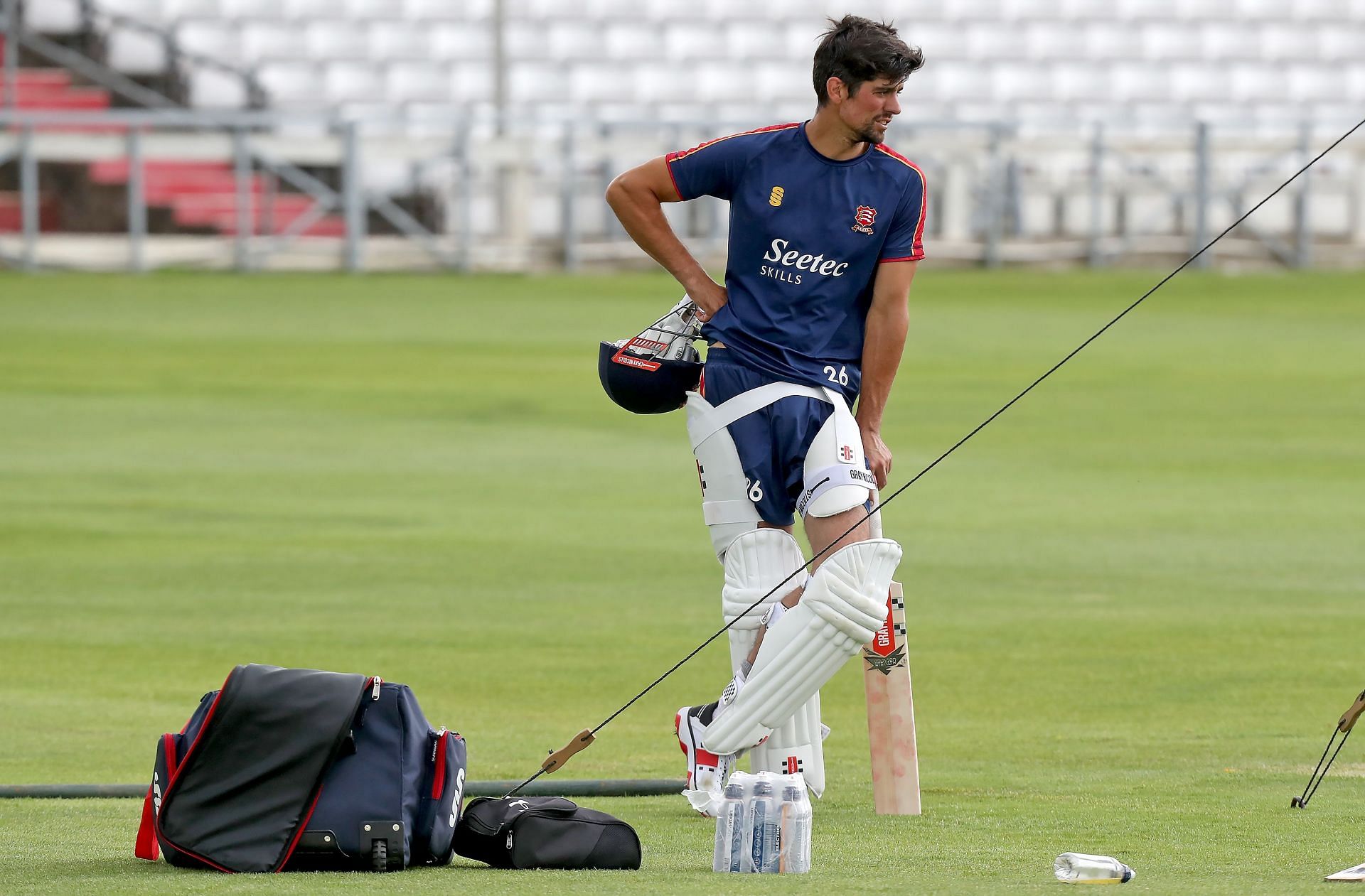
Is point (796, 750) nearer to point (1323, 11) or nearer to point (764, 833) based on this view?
point (764, 833)

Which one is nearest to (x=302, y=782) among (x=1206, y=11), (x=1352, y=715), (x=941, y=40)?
(x=1352, y=715)

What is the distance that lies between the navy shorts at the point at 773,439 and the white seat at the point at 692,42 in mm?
27715

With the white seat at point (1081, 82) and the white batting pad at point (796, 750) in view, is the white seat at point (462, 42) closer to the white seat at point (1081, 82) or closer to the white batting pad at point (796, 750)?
the white seat at point (1081, 82)

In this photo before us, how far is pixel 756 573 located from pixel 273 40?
2801 centimetres

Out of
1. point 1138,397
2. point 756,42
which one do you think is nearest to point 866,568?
point 1138,397

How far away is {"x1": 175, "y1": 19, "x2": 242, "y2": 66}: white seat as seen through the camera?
3097 cm

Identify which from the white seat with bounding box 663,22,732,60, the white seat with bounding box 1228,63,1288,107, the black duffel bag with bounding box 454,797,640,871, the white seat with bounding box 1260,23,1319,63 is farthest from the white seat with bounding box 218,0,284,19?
the black duffel bag with bounding box 454,797,640,871

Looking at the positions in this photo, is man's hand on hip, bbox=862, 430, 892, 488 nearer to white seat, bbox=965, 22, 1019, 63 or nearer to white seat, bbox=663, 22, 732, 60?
white seat, bbox=663, 22, 732, 60

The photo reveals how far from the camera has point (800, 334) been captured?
17.3ft

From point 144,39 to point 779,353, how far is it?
26692 mm

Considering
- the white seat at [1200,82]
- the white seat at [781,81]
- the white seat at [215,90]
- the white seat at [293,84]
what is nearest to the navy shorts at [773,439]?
the white seat at [215,90]

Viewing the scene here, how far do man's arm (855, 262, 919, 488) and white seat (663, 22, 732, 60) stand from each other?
27.6 m

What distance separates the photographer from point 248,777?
14.9 feet

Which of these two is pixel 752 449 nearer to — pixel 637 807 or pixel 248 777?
pixel 637 807
